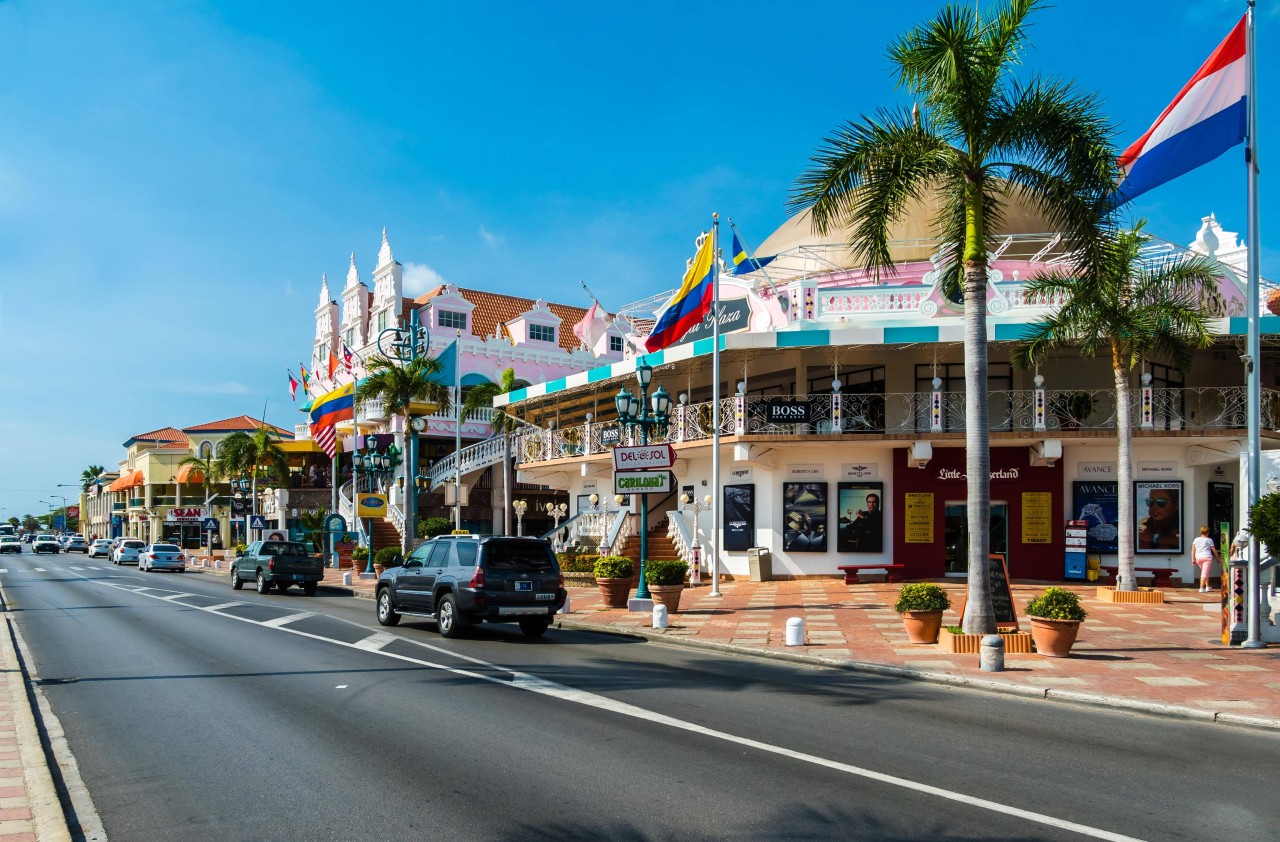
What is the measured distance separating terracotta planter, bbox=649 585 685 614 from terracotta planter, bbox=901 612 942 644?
5815mm

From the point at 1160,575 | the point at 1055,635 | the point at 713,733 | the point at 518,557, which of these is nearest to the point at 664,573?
the point at 518,557

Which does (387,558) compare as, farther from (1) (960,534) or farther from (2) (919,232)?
(2) (919,232)

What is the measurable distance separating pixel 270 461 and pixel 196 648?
159 feet

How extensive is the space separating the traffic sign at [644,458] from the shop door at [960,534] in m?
10.7

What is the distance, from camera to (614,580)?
20.9m

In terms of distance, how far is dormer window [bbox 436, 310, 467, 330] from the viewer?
182ft

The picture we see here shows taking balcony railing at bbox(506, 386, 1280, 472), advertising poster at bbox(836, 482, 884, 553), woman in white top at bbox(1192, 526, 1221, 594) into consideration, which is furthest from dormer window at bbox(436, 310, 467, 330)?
woman in white top at bbox(1192, 526, 1221, 594)

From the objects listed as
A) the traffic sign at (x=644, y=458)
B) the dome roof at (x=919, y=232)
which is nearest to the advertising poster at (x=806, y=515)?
the dome roof at (x=919, y=232)

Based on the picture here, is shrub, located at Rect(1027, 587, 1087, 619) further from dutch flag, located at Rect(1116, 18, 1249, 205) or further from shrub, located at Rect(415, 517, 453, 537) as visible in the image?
shrub, located at Rect(415, 517, 453, 537)

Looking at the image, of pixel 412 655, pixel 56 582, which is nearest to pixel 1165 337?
pixel 412 655

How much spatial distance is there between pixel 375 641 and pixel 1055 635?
402 inches

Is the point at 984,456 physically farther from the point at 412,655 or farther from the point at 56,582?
the point at 56,582

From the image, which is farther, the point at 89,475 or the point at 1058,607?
the point at 89,475

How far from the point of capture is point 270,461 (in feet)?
197
